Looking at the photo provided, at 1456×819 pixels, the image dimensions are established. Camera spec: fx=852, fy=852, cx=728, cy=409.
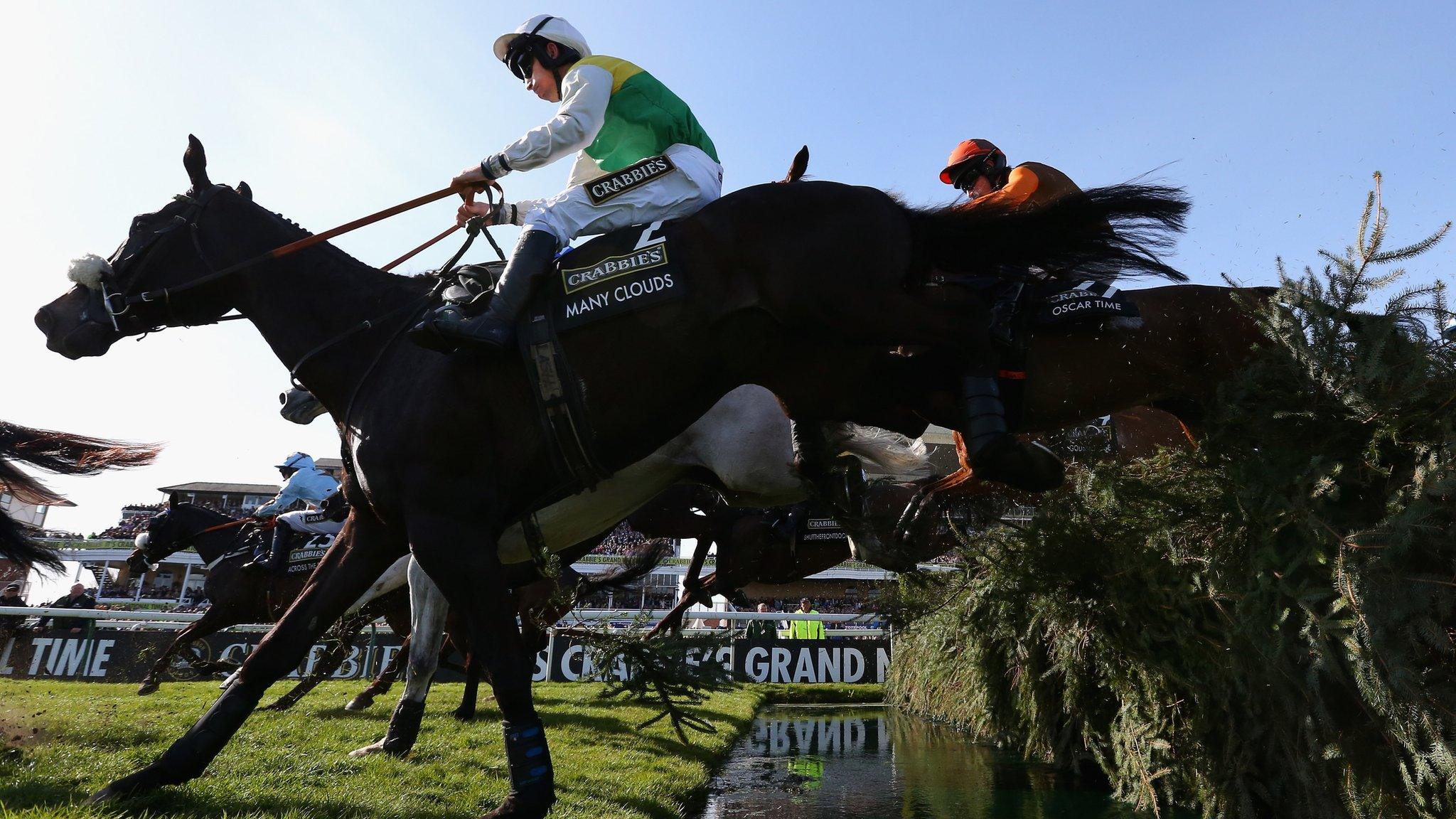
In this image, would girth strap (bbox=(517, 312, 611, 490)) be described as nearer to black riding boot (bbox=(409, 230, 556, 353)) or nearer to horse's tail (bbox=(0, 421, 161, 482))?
black riding boot (bbox=(409, 230, 556, 353))

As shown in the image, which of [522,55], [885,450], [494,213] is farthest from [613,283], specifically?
[885,450]

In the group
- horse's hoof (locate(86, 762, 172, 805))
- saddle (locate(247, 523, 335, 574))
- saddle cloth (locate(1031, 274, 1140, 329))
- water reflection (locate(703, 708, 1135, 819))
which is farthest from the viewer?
saddle (locate(247, 523, 335, 574))

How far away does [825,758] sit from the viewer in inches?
252

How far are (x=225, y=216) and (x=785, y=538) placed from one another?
5.94 metres

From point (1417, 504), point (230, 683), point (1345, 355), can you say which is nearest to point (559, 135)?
point (230, 683)

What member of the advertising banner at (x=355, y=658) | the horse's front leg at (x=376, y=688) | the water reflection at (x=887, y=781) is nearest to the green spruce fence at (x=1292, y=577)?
the water reflection at (x=887, y=781)

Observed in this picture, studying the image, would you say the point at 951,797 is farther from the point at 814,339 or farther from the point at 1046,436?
the point at 814,339

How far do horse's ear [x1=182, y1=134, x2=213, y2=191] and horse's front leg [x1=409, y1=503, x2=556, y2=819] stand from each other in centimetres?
215

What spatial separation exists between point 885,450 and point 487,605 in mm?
2953

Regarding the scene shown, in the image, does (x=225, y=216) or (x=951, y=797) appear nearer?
(x=225, y=216)

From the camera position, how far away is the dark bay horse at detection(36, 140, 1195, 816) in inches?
112

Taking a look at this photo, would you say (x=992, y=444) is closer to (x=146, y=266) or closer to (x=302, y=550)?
(x=146, y=266)

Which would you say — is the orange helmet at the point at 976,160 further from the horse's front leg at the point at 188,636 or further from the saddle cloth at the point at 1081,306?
the horse's front leg at the point at 188,636

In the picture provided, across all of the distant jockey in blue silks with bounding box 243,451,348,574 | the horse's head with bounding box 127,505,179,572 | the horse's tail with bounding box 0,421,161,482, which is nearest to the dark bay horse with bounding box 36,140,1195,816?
the horse's tail with bounding box 0,421,161,482
